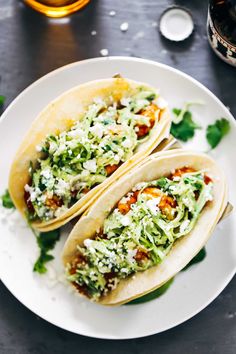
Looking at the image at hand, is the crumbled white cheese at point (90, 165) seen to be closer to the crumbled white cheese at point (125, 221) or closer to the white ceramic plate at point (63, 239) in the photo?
the crumbled white cheese at point (125, 221)

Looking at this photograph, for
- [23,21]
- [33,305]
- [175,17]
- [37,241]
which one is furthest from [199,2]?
[33,305]

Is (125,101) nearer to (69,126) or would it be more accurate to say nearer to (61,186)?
(69,126)

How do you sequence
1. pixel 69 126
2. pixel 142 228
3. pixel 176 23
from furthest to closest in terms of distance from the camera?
pixel 176 23, pixel 69 126, pixel 142 228

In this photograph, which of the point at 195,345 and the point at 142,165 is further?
the point at 195,345

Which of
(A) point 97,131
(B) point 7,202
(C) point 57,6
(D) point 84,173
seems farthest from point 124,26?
(B) point 7,202

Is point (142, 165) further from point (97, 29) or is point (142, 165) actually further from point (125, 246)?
point (97, 29)

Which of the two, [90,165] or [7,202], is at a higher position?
[90,165]

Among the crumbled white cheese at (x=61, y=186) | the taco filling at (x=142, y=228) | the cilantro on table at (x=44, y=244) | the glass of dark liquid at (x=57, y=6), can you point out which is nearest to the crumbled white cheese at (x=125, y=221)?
the taco filling at (x=142, y=228)
